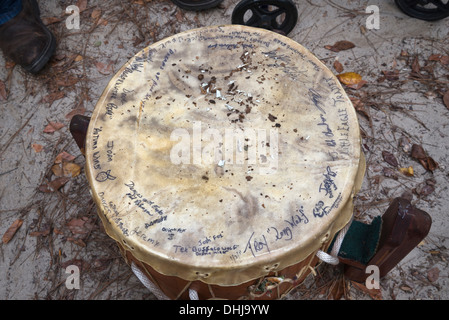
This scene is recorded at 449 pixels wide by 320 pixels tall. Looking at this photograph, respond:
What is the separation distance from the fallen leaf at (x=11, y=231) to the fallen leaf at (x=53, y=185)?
232mm

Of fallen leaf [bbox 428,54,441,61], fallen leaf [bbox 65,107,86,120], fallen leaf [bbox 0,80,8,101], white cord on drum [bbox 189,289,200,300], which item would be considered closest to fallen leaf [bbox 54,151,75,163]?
fallen leaf [bbox 65,107,86,120]

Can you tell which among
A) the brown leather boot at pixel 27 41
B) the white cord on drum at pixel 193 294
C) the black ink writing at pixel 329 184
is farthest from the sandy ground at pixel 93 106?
the black ink writing at pixel 329 184

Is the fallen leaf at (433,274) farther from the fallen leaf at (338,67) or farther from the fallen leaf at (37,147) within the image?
the fallen leaf at (37,147)

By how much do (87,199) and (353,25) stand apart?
2.43 metres

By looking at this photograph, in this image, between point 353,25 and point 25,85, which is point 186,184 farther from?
point 353,25

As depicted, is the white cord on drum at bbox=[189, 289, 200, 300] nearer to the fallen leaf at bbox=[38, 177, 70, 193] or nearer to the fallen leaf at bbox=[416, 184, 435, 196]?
the fallen leaf at bbox=[38, 177, 70, 193]

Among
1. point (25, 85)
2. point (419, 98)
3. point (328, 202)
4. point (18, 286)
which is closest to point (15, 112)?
point (25, 85)

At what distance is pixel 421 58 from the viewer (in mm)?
2746

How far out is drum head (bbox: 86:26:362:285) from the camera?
1280 millimetres

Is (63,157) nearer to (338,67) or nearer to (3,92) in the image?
(3,92)

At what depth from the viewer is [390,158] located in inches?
93.9

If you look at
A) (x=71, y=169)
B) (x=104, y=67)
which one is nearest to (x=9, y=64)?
(x=104, y=67)

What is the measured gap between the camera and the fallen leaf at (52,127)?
2.55 m

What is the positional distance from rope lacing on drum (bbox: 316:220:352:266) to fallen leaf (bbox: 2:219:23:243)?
71.3 inches
